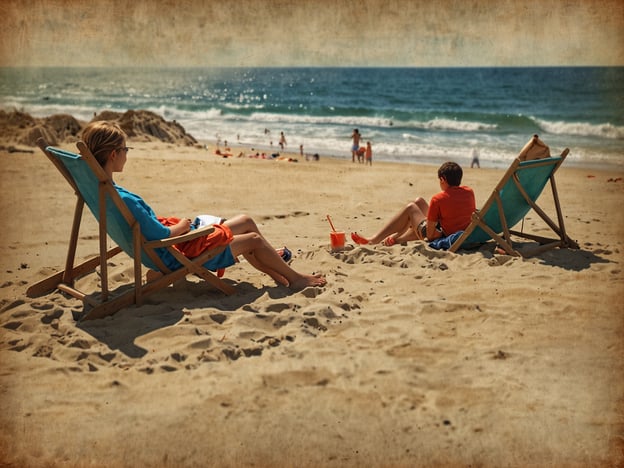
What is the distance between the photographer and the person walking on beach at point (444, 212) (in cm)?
531

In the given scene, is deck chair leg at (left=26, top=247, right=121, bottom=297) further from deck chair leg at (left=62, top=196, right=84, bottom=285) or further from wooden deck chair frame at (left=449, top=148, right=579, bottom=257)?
wooden deck chair frame at (left=449, top=148, right=579, bottom=257)

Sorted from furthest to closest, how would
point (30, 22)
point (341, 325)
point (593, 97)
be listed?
1. point (593, 97)
2. point (30, 22)
3. point (341, 325)

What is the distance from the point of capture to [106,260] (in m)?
3.79

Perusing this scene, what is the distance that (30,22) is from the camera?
4.71 meters

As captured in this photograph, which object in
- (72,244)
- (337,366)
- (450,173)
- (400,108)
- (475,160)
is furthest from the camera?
(400,108)

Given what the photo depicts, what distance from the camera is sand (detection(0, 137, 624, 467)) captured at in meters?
2.62

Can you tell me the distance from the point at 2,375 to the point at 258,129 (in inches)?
935

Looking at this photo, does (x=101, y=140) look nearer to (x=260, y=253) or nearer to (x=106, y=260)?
(x=106, y=260)

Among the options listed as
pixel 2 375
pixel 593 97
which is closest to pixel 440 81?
pixel 593 97

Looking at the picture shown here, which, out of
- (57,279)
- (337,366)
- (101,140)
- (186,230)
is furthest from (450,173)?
(57,279)

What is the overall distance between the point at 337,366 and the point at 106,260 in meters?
1.56

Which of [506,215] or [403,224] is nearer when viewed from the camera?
[506,215]

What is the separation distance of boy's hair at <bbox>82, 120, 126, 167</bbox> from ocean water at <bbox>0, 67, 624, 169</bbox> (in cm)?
1403

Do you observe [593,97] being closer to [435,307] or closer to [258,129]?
[258,129]
